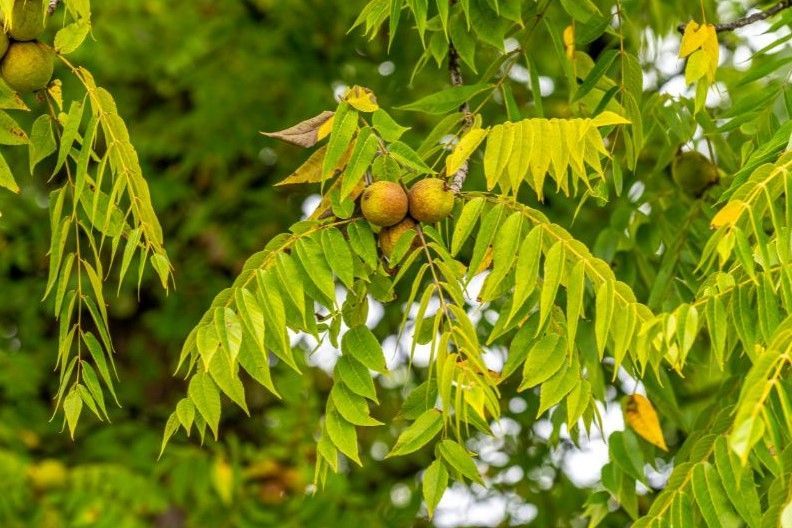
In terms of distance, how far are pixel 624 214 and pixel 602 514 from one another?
35.3 inches

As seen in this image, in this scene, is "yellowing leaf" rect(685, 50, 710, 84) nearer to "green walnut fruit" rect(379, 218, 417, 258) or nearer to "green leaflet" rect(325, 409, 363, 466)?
"green walnut fruit" rect(379, 218, 417, 258)

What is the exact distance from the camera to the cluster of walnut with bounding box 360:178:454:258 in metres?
2.10

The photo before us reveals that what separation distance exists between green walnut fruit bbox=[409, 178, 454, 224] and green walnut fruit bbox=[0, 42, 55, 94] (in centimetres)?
66

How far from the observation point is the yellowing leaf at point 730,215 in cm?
190

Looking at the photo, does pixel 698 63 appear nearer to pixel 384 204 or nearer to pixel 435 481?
pixel 384 204

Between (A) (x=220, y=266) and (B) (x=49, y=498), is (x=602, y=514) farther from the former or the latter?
(A) (x=220, y=266)

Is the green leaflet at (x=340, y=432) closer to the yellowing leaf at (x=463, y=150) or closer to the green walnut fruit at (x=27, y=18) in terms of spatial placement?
the yellowing leaf at (x=463, y=150)

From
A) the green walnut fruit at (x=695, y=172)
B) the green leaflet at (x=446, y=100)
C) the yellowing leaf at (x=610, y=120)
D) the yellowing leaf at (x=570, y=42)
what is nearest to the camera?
the yellowing leaf at (x=610, y=120)

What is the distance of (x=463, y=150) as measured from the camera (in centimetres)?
212

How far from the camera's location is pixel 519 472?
4.91m

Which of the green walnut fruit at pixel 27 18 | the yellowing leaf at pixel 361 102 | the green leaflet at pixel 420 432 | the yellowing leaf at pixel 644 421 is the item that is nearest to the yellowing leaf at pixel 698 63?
the yellowing leaf at pixel 361 102

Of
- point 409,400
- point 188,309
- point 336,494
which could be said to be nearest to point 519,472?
point 336,494

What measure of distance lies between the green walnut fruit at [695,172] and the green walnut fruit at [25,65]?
1.77 metres

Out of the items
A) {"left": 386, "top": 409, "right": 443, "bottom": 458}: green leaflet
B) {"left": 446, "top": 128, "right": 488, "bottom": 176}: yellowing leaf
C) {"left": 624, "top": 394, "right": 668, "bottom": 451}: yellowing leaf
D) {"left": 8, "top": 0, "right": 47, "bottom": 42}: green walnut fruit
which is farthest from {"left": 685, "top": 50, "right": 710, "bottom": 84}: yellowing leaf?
{"left": 8, "top": 0, "right": 47, "bottom": 42}: green walnut fruit
